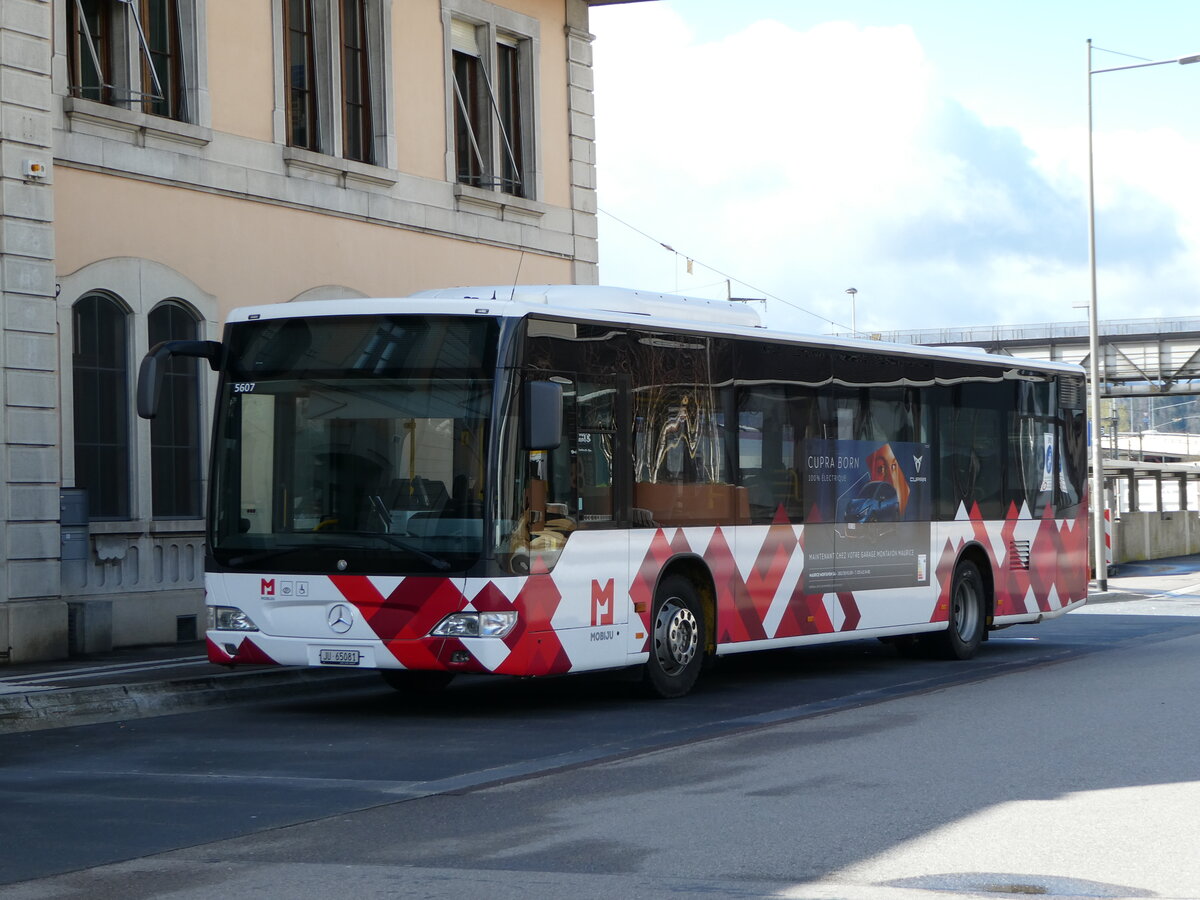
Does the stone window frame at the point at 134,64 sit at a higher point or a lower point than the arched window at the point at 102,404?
higher

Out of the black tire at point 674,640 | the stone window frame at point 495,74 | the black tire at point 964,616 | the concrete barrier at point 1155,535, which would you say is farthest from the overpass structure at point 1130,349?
the black tire at point 674,640

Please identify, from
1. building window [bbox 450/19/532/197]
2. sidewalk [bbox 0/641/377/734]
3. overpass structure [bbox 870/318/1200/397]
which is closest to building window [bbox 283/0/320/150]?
building window [bbox 450/19/532/197]

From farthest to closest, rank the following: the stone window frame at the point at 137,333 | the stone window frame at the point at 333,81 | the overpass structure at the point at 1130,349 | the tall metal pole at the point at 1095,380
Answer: the overpass structure at the point at 1130,349, the tall metal pole at the point at 1095,380, the stone window frame at the point at 333,81, the stone window frame at the point at 137,333

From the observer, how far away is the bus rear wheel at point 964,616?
17.5 metres

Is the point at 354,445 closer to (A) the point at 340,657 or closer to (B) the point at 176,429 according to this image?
(A) the point at 340,657

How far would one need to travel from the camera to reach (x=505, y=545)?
39.0ft

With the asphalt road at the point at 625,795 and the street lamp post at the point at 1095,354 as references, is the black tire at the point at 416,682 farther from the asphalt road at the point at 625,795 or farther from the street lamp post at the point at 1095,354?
the street lamp post at the point at 1095,354

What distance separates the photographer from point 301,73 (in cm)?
2052

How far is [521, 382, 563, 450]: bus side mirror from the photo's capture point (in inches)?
466

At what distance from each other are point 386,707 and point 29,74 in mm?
7193

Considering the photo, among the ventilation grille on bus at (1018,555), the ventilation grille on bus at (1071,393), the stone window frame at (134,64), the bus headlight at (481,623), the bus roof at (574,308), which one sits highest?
the stone window frame at (134,64)

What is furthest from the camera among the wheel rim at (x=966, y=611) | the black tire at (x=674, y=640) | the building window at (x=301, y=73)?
the building window at (x=301, y=73)

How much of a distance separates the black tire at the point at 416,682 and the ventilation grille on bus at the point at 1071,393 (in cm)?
833

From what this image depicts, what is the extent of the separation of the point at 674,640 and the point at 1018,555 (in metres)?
6.25
